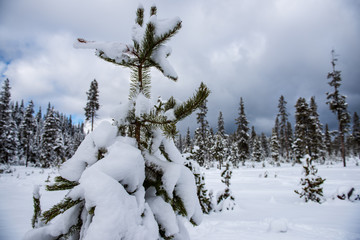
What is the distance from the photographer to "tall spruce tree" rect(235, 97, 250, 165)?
122 ft

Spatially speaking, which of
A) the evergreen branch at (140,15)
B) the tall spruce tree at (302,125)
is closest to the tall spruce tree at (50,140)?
the evergreen branch at (140,15)

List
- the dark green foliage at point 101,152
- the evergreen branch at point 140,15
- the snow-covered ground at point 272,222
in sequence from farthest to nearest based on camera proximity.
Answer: the snow-covered ground at point 272,222 → the evergreen branch at point 140,15 → the dark green foliage at point 101,152

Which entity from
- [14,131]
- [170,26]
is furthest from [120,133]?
[14,131]

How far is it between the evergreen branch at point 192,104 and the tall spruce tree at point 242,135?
37792 millimetres

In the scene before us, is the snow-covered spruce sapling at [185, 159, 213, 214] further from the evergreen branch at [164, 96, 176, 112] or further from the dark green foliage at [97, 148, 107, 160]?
the dark green foliage at [97, 148, 107, 160]

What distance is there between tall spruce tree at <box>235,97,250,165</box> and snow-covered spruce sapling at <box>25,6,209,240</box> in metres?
37.7

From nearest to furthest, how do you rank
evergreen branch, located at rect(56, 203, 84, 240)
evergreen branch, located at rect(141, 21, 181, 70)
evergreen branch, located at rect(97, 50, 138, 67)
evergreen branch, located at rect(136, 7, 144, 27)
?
1. evergreen branch, located at rect(56, 203, 84, 240)
2. evergreen branch, located at rect(141, 21, 181, 70)
3. evergreen branch, located at rect(97, 50, 138, 67)
4. evergreen branch, located at rect(136, 7, 144, 27)

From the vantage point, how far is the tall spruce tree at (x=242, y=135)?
37094 mm

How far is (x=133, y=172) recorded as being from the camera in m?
1.17

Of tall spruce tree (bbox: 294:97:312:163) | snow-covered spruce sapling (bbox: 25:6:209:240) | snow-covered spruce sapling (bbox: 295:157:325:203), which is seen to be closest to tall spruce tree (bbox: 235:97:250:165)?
tall spruce tree (bbox: 294:97:312:163)

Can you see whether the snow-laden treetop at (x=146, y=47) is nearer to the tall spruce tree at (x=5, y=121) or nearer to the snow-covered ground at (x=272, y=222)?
the snow-covered ground at (x=272, y=222)

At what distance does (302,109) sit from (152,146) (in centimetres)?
3919

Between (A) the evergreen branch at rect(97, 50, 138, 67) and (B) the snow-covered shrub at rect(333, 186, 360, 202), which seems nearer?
(A) the evergreen branch at rect(97, 50, 138, 67)

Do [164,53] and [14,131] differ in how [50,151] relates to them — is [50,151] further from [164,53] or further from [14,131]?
[164,53]
